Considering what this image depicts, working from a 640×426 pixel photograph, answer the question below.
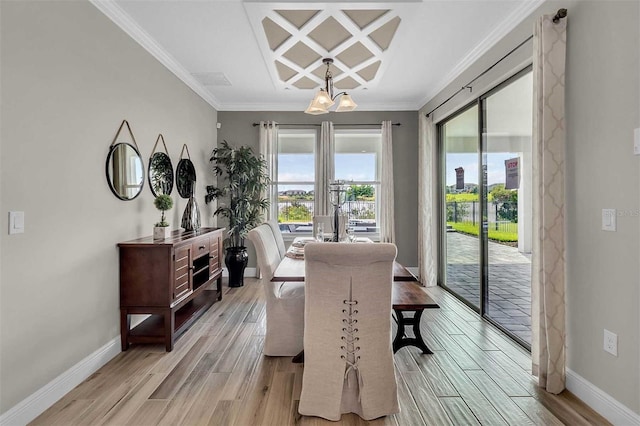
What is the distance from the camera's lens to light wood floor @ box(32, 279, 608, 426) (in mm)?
1850

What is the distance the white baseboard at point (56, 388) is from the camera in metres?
1.75

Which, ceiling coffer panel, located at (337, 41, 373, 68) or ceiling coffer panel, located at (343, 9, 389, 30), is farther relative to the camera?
ceiling coffer panel, located at (337, 41, 373, 68)

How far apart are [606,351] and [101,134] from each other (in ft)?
11.9

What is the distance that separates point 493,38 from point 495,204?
1531 millimetres

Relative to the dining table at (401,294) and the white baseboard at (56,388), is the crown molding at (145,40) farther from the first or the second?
the white baseboard at (56,388)

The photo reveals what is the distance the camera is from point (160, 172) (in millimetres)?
3377

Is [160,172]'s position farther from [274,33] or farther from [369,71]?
[369,71]

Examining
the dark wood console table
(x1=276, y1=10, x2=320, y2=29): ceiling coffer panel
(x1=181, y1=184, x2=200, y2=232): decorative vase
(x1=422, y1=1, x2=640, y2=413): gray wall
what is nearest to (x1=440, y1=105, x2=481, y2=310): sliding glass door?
(x1=422, y1=1, x2=640, y2=413): gray wall

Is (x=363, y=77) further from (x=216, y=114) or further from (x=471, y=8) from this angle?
(x=216, y=114)

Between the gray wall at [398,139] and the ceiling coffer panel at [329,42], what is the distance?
3.47 feet

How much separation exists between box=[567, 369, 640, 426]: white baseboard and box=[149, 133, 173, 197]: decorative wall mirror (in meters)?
3.71

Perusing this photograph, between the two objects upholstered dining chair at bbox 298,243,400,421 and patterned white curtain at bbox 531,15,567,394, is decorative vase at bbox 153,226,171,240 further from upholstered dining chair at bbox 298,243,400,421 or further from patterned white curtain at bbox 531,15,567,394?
patterned white curtain at bbox 531,15,567,394

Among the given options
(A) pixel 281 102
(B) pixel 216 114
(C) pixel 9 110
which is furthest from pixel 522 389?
(B) pixel 216 114

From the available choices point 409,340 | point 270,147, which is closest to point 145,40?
point 270,147
